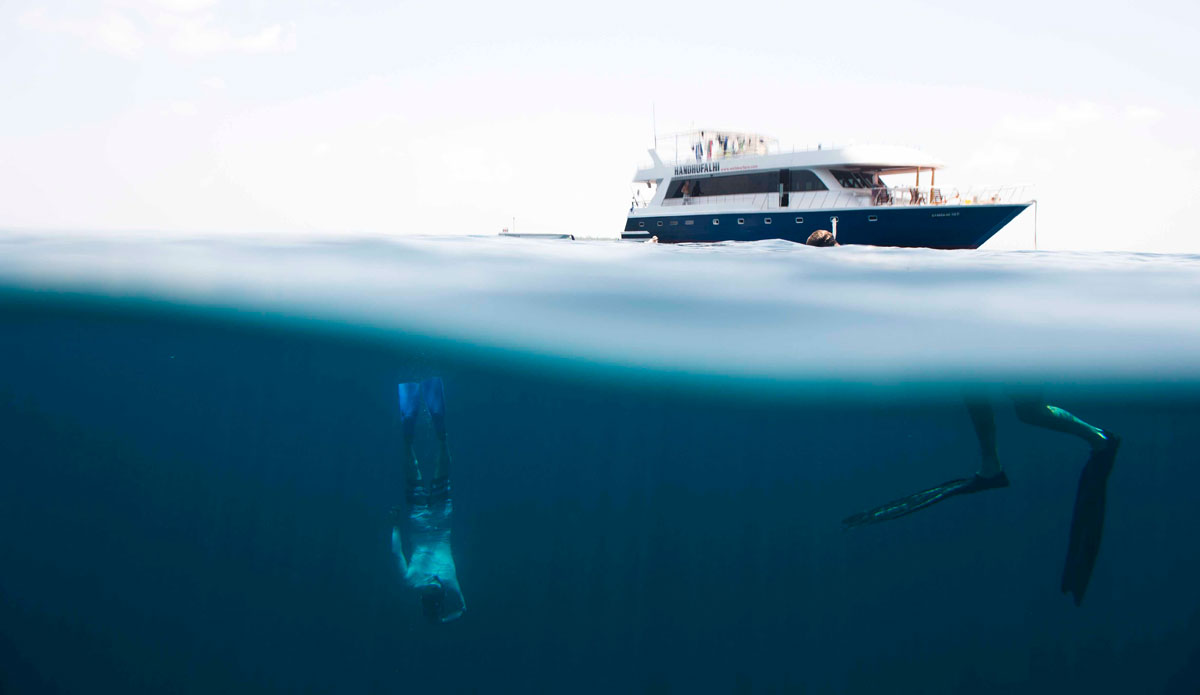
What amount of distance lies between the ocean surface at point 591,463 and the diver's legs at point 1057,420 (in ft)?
0.80

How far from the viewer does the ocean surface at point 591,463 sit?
723 cm

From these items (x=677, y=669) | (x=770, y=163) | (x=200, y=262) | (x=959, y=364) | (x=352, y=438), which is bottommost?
(x=677, y=669)

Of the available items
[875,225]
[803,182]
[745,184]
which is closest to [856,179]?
[803,182]

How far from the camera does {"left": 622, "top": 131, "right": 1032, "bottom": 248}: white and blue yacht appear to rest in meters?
26.1

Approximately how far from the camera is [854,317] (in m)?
6.74

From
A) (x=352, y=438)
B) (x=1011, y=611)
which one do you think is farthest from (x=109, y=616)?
(x=1011, y=611)

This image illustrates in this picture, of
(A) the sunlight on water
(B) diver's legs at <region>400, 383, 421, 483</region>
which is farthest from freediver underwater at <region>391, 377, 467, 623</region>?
(A) the sunlight on water

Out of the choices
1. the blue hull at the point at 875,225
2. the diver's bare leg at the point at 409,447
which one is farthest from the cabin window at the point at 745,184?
the diver's bare leg at the point at 409,447

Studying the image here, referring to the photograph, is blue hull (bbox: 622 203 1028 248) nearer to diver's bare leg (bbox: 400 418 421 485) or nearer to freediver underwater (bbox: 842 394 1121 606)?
diver's bare leg (bbox: 400 418 421 485)

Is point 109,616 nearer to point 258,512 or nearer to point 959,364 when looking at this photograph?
point 258,512

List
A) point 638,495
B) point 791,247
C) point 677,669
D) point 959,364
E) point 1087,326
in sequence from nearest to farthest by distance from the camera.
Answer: point 1087,326
point 959,364
point 791,247
point 677,669
point 638,495

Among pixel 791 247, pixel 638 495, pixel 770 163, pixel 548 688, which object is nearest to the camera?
pixel 791 247

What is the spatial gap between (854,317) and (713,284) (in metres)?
1.44

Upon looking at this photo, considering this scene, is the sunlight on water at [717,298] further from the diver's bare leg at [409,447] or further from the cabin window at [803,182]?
the cabin window at [803,182]
